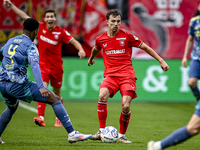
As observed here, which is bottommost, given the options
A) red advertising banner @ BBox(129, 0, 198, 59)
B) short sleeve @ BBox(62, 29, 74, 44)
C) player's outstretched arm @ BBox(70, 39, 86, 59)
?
red advertising banner @ BBox(129, 0, 198, 59)

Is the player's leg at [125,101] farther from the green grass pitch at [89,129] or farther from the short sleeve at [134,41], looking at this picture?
the short sleeve at [134,41]

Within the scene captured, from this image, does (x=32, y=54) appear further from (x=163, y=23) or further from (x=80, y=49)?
(x=163, y=23)

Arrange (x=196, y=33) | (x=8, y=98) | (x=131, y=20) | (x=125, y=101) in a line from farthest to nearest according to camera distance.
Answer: (x=131, y=20) → (x=196, y=33) → (x=125, y=101) → (x=8, y=98)

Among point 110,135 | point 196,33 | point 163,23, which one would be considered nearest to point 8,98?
point 110,135

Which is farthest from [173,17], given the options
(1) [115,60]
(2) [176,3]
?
(1) [115,60]

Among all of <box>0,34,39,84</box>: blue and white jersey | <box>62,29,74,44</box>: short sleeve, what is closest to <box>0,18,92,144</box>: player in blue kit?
<box>0,34,39,84</box>: blue and white jersey

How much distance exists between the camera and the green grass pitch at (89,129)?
567cm

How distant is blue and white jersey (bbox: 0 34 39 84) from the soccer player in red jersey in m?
1.34

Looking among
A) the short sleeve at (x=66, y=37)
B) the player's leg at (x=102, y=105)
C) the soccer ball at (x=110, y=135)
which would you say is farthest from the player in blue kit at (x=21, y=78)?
the short sleeve at (x=66, y=37)

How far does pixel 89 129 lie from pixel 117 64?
1.80 metres

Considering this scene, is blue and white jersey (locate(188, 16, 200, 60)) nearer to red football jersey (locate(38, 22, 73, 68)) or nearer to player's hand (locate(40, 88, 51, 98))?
red football jersey (locate(38, 22, 73, 68))

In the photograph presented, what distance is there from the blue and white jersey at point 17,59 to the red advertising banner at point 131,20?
33.9 feet

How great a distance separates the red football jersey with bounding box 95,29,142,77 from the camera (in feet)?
20.8

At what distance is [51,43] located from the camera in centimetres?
809
